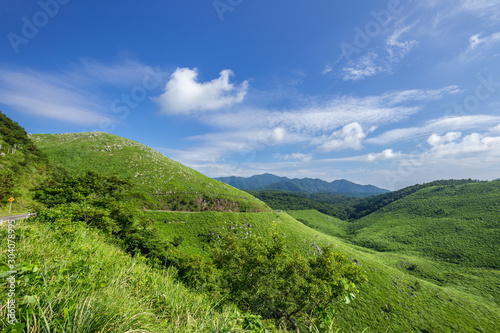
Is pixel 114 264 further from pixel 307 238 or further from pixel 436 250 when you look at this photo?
pixel 436 250

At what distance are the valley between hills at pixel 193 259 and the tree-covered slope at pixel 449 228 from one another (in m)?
0.83

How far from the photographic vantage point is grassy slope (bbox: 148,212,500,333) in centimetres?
3644

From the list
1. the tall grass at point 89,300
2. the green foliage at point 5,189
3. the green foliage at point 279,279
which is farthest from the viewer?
the green foliage at point 5,189

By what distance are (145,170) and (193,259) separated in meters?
62.4

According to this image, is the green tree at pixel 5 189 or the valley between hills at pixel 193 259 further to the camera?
the green tree at pixel 5 189

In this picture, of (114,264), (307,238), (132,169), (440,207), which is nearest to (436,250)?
(440,207)

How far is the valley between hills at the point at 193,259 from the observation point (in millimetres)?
3705

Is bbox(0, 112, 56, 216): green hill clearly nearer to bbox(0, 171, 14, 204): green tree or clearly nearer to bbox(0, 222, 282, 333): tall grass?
bbox(0, 171, 14, 204): green tree

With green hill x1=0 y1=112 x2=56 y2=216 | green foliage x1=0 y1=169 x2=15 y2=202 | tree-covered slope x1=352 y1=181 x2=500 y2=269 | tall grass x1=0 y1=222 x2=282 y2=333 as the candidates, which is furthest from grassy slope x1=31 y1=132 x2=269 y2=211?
tree-covered slope x1=352 y1=181 x2=500 y2=269

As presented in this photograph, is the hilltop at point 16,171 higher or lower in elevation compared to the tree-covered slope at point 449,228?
higher

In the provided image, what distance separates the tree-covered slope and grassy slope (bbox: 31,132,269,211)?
81.8 metres

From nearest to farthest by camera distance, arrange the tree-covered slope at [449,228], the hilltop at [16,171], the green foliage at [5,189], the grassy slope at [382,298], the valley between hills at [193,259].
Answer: the valley between hills at [193,259] → the green foliage at [5,189] → the hilltop at [16,171] → the grassy slope at [382,298] → the tree-covered slope at [449,228]

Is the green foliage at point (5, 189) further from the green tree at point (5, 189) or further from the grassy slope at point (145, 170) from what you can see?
the grassy slope at point (145, 170)

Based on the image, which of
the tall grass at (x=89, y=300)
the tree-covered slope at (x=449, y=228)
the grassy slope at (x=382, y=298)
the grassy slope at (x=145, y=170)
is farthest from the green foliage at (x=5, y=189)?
the tree-covered slope at (x=449, y=228)
